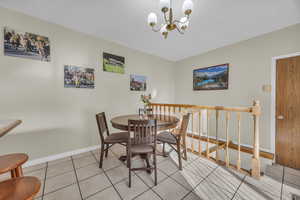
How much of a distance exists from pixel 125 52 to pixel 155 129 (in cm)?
247

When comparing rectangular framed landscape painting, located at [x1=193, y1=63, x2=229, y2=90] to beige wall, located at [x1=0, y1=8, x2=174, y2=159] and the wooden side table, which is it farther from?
the wooden side table

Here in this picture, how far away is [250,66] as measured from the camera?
2.85m

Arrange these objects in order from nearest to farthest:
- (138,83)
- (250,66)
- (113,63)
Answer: (250,66), (113,63), (138,83)

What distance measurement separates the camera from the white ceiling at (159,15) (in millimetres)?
1826

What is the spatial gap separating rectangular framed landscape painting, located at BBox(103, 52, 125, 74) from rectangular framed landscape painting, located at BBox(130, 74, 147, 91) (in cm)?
37

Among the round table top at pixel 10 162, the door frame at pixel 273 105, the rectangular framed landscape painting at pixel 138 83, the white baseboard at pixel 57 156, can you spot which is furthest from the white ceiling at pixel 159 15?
the white baseboard at pixel 57 156

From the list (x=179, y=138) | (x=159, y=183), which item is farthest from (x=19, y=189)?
(x=179, y=138)

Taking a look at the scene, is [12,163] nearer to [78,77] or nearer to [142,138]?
[142,138]

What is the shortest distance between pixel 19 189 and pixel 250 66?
13.7 ft

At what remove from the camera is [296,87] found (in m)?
2.23

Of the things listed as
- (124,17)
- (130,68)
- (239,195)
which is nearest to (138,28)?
(124,17)

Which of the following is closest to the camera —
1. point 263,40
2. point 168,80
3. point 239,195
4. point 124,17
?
point 239,195

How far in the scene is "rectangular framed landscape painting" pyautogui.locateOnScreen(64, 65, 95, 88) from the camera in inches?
93.6

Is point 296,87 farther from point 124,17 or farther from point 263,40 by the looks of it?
point 124,17
